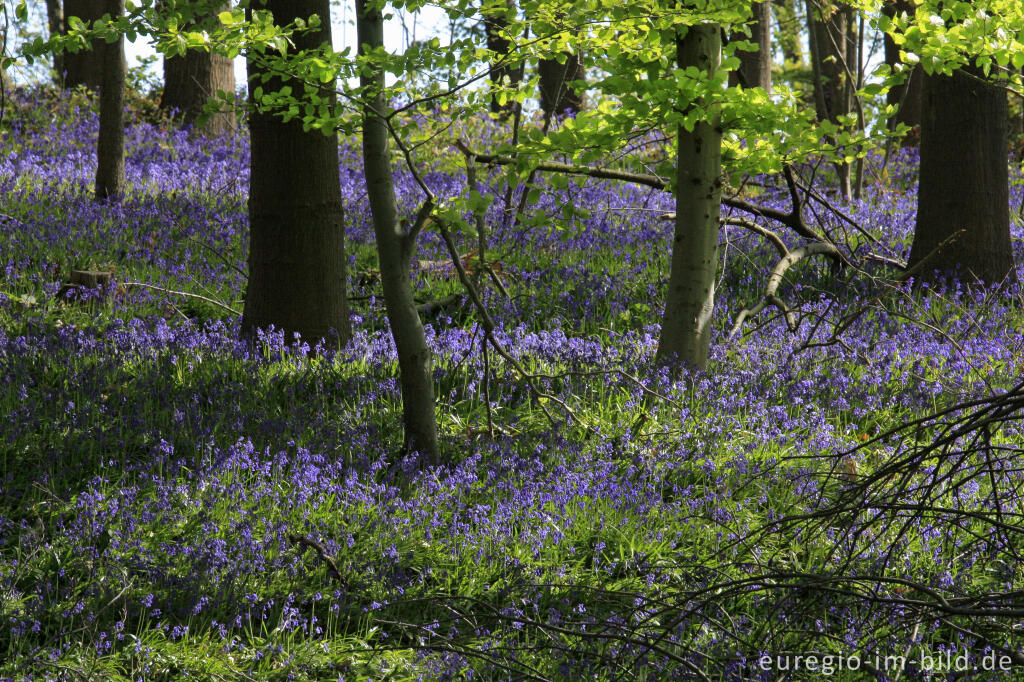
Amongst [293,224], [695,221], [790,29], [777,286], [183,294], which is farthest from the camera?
[790,29]

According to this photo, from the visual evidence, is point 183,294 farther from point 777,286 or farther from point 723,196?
point 777,286

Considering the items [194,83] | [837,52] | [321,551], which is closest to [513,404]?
[321,551]

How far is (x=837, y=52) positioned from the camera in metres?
9.21

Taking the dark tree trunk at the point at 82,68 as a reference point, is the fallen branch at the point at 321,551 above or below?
below

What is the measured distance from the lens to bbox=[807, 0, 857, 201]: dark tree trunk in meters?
8.70

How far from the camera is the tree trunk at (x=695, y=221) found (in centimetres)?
489

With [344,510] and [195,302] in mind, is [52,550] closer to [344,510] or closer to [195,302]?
[344,510]

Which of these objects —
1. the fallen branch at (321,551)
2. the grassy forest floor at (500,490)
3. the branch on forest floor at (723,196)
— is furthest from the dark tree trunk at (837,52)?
the fallen branch at (321,551)

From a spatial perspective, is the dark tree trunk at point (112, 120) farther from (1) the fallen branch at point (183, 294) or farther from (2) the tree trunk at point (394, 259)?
(2) the tree trunk at point (394, 259)

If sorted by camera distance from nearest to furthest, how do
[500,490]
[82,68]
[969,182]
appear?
[500,490]
[969,182]
[82,68]

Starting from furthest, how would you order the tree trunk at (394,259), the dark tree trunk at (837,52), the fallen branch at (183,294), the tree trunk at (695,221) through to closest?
the dark tree trunk at (837,52) < the fallen branch at (183,294) < the tree trunk at (695,221) < the tree trunk at (394,259)

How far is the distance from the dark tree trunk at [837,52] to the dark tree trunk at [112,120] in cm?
579

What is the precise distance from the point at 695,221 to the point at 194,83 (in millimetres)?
10083

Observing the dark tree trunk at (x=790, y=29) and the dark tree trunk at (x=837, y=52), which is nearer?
the dark tree trunk at (x=837, y=52)
